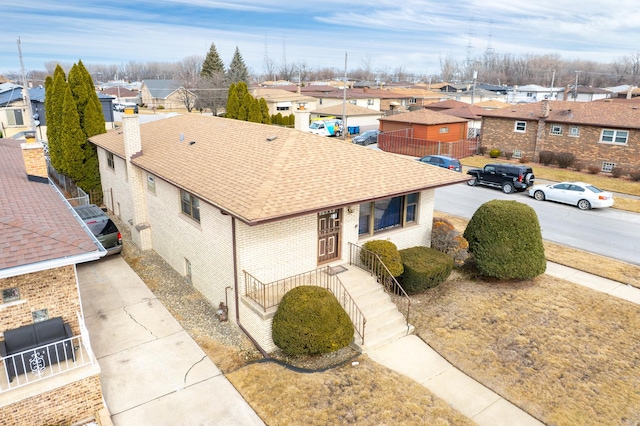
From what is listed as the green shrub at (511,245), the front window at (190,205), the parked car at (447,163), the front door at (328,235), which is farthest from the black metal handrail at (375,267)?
the parked car at (447,163)

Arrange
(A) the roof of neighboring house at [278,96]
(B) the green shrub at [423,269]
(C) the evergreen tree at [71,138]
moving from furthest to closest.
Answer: (A) the roof of neighboring house at [278,96]
(C) the evergreen tree at [71,138]
(B) the green shrub at [423,269]

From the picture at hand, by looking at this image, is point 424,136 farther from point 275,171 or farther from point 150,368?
point 150,368

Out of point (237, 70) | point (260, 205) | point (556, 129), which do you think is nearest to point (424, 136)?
point (556, 129)

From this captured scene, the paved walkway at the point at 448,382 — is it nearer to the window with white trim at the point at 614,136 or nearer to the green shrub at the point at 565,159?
the green shrub at the point at 565,159

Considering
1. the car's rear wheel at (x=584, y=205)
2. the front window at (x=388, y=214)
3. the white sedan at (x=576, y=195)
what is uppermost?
the front window at (x=388, y=214)

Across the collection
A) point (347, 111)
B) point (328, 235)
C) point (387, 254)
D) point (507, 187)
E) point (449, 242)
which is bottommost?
point (507, 187)

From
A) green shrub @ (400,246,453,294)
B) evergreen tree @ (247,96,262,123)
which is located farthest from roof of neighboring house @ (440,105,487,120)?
green shrub @ (400,246,453,294)

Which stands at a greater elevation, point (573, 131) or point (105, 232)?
point (573, 131)

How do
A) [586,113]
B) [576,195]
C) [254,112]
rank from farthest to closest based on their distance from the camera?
[254,112] → [586,113] → [576,195]
